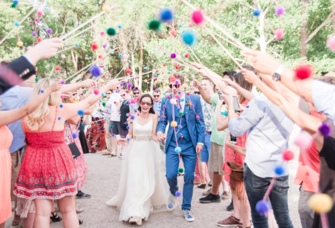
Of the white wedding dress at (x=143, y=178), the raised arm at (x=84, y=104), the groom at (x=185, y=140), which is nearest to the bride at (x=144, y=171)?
the white wedding dress at (x=143, y=178)

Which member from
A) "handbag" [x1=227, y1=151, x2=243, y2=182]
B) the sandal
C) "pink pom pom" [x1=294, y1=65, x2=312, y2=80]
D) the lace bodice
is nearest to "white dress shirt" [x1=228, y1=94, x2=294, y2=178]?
"handbag" [x1=227, y1=151, x2=243, y2=182]

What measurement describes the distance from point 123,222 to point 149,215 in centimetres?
45

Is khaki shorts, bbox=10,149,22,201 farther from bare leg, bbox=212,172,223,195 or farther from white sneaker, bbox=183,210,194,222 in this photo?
bare leg, bbox=212,172,223,195

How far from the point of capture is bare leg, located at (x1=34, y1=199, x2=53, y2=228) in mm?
2551

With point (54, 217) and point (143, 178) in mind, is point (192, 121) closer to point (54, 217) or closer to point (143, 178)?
point (143, 178)

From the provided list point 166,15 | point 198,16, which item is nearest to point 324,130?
point 198,16

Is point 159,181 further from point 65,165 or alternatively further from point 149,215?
point 65,165

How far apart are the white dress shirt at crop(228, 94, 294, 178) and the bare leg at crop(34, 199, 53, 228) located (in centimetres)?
203

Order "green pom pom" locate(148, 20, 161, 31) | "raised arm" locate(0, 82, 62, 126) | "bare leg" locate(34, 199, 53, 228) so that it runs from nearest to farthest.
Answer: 1. "green pom pom" locate(148, 20, 161, 31)
2. "raised arm" locate(0, 82, 62, 126)
3. "bare leg" locate(34, 199, 53, 228)

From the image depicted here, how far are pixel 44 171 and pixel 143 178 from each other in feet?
5.83

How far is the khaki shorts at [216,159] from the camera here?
4.45 m

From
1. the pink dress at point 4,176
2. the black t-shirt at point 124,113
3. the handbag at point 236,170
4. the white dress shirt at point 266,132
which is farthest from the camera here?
the black t-shirt at point 124,113

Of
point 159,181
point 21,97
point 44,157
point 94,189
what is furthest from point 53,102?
point 94,189

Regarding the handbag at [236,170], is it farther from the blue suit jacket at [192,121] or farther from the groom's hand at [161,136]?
the groom's hand at [161,136]
